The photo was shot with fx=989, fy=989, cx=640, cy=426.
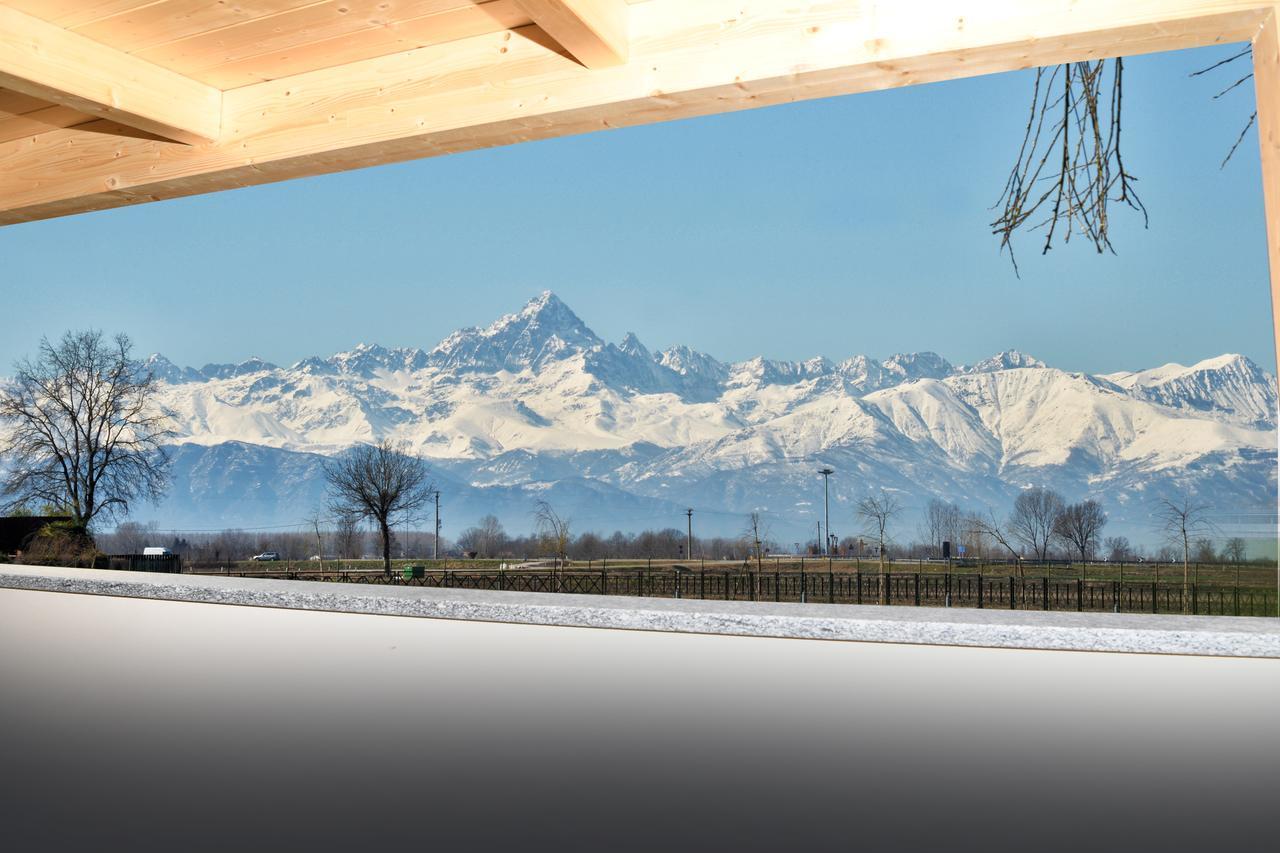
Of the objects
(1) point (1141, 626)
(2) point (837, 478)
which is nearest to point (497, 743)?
(1) point (1141, 626)

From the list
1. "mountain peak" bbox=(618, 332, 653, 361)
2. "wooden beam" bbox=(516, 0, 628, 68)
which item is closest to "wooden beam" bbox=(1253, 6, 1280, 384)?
"wooden beam" bbox=(516, 0, 628, 68)

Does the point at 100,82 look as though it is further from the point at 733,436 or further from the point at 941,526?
the point at 733,436

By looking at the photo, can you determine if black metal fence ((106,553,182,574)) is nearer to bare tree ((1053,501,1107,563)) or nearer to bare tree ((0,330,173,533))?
bare tree ((0,330,173,533))

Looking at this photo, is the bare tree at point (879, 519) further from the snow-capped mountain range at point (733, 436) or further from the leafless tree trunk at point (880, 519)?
the snow-capped mountain range at point (733, 436)

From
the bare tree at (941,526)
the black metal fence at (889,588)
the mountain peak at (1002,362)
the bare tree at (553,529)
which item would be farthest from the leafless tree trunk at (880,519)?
the mountain peak at (1002,362)

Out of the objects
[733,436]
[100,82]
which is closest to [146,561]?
[100,82]

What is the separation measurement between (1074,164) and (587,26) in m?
2.18

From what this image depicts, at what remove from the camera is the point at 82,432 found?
2438cm

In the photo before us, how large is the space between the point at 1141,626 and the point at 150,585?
153 inches

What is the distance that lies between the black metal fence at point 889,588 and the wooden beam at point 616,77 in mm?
25744

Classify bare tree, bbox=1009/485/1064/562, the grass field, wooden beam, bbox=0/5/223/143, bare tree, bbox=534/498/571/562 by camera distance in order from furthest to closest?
bare tree, bbox=1009/485/1064/562 → bare tree, bbox=534/498/571/562 → the grass field → wooden beam, bbox=0/5/223/143

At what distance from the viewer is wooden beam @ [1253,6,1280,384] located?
2.44 m

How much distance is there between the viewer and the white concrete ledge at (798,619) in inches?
106

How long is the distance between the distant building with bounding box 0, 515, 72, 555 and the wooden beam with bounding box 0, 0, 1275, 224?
12620 mm
